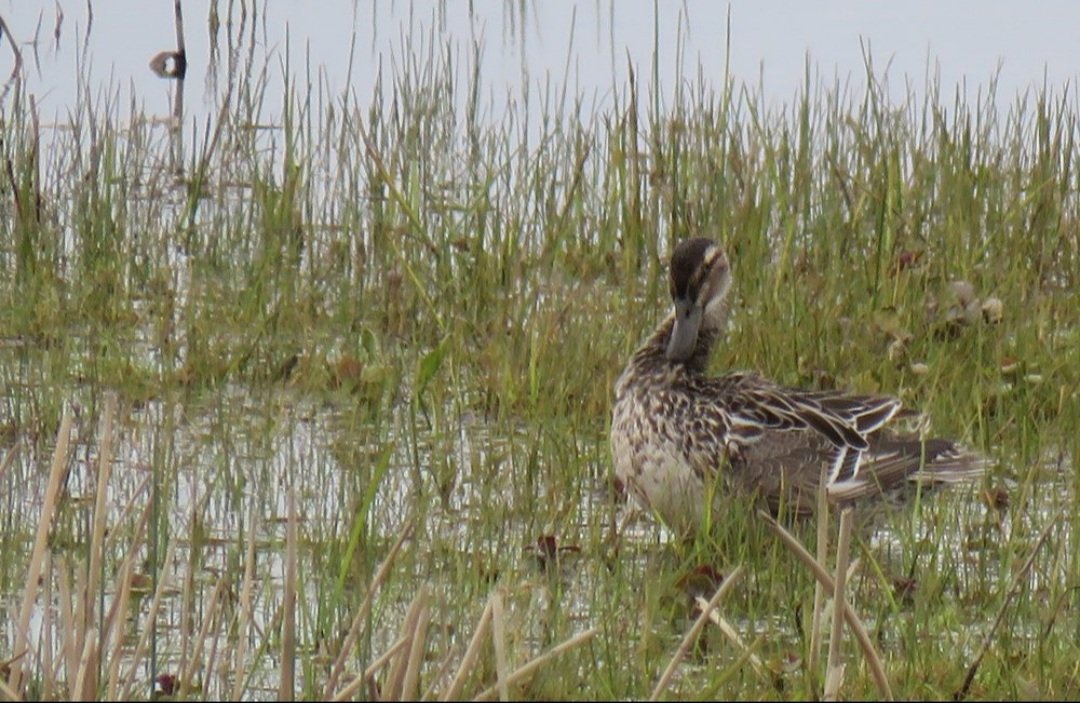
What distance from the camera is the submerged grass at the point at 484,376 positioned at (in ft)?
14.8

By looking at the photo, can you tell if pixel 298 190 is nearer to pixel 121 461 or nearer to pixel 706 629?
pixel 121 461

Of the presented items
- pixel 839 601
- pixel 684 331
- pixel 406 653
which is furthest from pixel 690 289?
pixel 406 653

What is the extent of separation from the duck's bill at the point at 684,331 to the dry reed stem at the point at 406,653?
2811mm

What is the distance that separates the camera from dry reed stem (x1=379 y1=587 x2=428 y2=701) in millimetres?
3370

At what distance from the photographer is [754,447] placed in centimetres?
577

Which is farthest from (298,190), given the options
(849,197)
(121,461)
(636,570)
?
(636,570)

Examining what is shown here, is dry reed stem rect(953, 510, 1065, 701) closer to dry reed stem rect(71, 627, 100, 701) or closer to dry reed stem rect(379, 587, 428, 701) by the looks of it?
dry reed stem rect(379, 587, 428, 701)

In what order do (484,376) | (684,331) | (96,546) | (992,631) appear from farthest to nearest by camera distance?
(484,376), (684,331), (992,631), (96,546)

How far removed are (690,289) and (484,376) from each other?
854 millimetres

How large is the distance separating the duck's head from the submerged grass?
0.42 metres

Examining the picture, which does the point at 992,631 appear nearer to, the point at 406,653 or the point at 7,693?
the point at 406,653

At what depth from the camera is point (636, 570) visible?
5383mm

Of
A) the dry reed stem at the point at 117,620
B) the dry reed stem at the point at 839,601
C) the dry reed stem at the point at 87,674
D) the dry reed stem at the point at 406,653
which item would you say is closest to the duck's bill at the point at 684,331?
the dry reed stem at the point at 839,601

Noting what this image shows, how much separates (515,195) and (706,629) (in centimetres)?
389
